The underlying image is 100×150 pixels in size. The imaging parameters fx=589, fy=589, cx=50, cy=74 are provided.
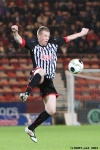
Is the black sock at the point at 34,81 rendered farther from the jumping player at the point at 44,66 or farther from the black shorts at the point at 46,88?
the black shorts at the point at 46,88

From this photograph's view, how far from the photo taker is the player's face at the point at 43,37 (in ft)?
28.5

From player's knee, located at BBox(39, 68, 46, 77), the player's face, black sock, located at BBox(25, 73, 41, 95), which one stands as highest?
the player's face

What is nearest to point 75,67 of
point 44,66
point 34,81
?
point 44,66

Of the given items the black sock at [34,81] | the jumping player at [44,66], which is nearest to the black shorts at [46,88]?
the jumping player at [44,66]

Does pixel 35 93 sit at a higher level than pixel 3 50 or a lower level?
lower

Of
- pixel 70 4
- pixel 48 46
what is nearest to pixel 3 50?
pixel 70 4

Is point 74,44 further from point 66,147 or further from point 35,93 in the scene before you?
point 66,147

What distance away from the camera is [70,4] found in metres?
20.6

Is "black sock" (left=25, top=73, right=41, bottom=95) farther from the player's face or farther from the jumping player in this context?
the player's face

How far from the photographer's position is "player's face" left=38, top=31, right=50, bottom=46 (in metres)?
8.70

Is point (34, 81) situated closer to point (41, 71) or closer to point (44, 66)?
point (41, 71)

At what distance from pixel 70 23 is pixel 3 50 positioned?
2671 mm

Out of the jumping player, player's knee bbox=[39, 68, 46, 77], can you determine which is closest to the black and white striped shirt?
the jumping player

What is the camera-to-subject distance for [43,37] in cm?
875
